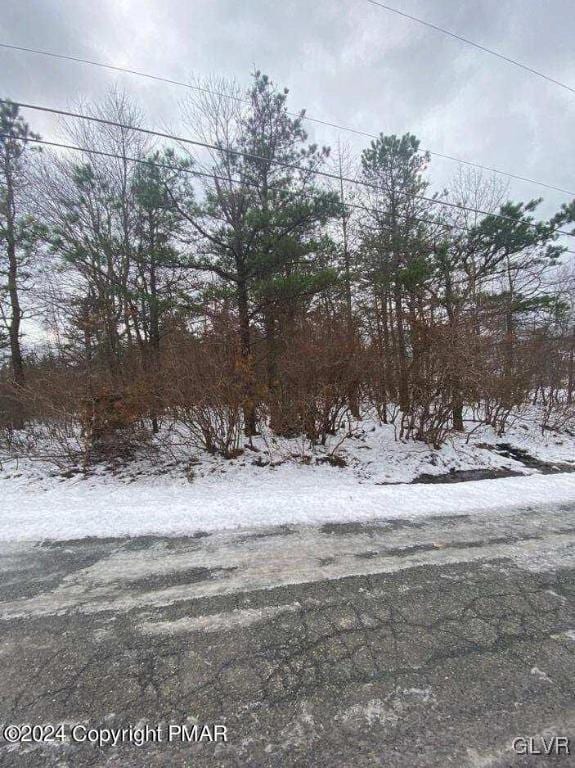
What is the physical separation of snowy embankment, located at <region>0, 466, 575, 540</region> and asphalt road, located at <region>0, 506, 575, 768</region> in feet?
2.39

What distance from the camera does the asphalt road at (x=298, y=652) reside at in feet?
4.96

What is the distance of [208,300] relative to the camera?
871 cm

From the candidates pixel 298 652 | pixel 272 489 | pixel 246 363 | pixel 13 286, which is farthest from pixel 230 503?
pixel 13 286

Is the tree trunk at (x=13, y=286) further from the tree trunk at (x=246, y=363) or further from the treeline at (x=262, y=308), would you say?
the tree trunk at (x=246, y=363)

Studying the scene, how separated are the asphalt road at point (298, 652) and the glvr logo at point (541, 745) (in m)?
0.02

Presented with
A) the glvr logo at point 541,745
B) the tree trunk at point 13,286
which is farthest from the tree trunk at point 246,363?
the tree trunk at point 13,286

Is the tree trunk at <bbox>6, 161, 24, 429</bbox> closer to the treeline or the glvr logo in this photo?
the treeline

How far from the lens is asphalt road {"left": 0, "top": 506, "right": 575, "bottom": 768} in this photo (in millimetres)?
1513

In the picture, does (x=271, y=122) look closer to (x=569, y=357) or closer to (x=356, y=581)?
(x=356, y=581)

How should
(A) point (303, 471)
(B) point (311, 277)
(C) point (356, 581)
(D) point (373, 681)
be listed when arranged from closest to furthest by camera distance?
(D) point (373, 681) < (C) point (356, 581) < (A) point (303, 471) < (B) point (311, 277)

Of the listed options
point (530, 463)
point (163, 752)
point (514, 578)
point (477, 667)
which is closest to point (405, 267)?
point (530, 463)

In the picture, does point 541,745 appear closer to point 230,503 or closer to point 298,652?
point 298,652

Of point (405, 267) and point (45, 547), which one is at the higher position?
point (405, 267)

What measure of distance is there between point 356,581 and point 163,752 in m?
1.71
